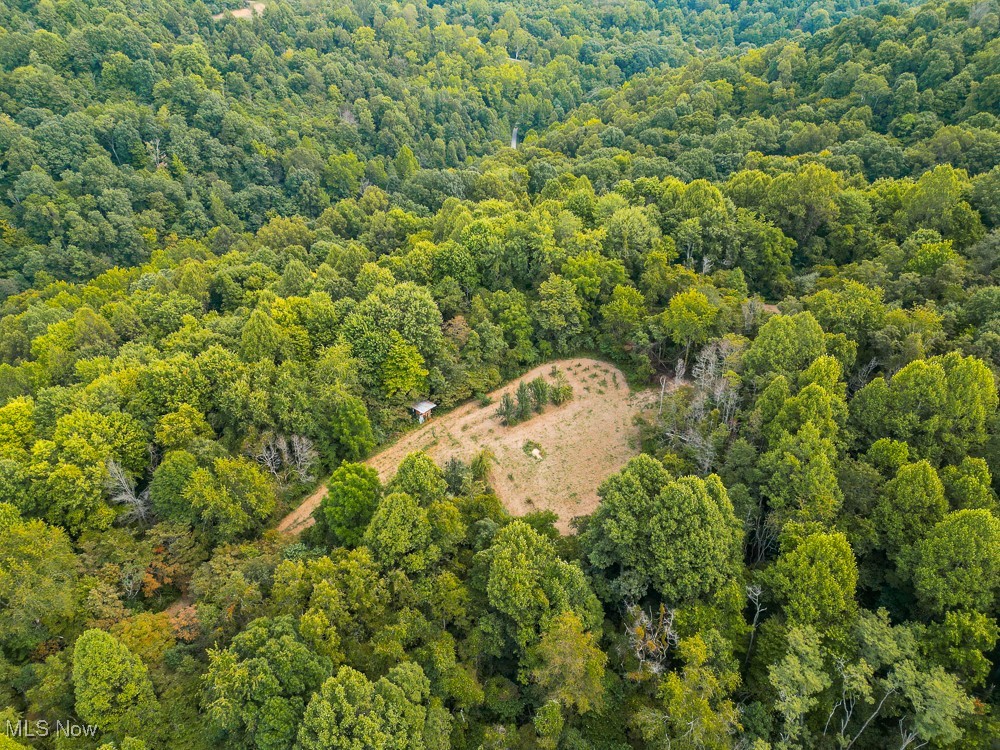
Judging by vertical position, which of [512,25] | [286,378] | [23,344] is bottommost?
[23,344]

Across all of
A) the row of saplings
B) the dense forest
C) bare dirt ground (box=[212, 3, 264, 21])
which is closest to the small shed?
the dense forest

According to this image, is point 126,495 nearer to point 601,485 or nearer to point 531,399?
point 531,399

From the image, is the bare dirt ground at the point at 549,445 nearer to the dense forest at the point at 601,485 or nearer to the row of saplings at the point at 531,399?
the row of saplings at the point at 531,399

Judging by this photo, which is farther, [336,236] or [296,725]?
[336,236]

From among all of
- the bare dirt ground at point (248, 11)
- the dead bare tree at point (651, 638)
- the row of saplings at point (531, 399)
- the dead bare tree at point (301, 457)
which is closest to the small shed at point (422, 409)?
the row of saplings at point (531, 399)

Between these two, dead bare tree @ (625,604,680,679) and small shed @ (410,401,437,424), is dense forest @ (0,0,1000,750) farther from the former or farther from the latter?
small shed @ (410,401,437,424)

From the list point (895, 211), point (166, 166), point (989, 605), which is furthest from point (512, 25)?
point (989, 605)

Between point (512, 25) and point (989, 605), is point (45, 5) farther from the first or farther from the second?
point (989, 605)
